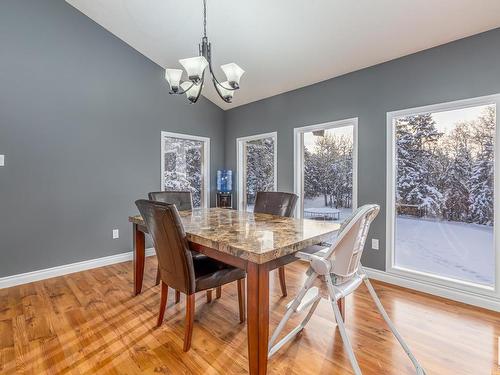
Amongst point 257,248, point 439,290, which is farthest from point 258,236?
point 439,290

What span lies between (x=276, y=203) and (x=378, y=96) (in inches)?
65.3

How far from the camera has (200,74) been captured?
2.05 metres

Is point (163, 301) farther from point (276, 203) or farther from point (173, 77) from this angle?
point (173, 77)

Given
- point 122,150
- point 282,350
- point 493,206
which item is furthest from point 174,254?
point 493,206

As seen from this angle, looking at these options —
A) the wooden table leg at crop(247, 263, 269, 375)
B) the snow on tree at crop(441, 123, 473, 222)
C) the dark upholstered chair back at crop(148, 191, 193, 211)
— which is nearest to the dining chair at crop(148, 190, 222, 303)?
the dark upholstered chair back at crop(148, 191, 193, 211)

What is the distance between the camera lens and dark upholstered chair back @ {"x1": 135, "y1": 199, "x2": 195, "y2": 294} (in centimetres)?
161

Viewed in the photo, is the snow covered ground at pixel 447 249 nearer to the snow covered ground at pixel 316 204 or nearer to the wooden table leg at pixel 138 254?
the snow covered ground at pixel 316 204

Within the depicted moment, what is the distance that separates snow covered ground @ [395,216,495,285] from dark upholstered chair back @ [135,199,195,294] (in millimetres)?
2353

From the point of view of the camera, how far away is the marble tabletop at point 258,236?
52.2 inches

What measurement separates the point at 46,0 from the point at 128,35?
0.86 meters

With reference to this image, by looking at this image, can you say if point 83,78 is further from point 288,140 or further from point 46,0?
point 288,140

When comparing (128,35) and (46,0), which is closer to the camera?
(46,0)

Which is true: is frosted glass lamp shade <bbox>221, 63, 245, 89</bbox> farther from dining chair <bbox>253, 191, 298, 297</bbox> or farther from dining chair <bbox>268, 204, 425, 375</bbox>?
dining chair <bbox>268, 204, 425, 375</bbox>

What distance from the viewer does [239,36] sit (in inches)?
118
